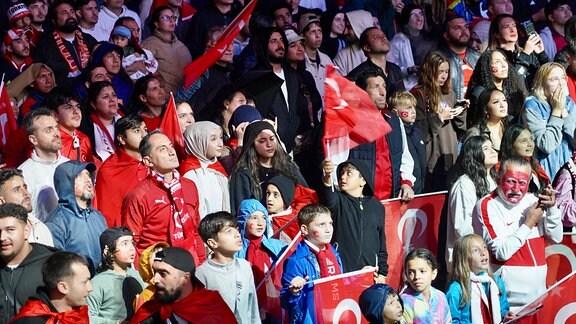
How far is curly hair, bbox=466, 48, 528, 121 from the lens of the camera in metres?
15.2

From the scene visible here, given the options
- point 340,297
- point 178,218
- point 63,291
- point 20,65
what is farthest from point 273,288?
point 20,65

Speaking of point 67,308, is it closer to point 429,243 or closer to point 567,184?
point 429,243

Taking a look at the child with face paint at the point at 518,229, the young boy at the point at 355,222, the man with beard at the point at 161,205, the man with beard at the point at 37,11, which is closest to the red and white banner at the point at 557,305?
the child with face paint at the point at 518,229

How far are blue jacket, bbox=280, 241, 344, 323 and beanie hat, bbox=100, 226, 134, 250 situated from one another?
47.5 inches

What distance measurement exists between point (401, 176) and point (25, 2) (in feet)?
15.8

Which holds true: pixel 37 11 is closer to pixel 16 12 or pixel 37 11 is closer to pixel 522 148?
pixel 16 12

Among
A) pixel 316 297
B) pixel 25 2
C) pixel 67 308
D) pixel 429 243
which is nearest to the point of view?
pixel 67 308

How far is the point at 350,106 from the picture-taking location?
40.2 feet

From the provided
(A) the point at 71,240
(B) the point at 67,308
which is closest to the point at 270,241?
(A) the point at 71,240

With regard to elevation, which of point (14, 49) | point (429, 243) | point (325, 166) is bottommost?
point (429, 243)

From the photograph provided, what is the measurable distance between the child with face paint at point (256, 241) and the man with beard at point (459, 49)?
183 inches

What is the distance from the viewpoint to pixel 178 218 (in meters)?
11.8

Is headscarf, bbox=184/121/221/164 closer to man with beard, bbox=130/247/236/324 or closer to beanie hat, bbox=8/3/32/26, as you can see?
man with beard, bbox=130/247/236/324

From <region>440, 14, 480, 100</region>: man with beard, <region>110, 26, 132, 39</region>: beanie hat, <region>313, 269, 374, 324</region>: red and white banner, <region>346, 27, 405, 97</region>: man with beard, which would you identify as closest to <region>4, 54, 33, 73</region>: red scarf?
<region>110, 26, 132, 39</region>: beanie hat
